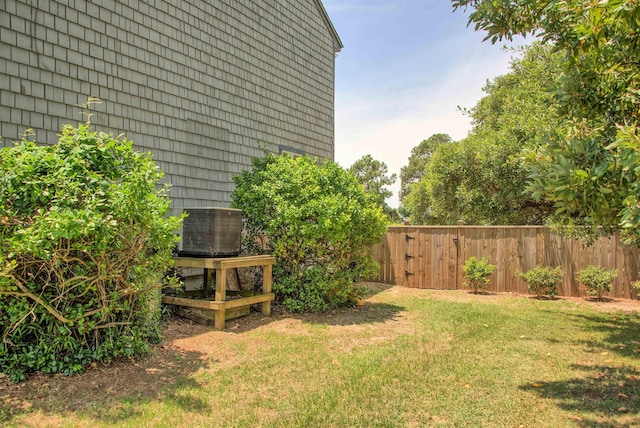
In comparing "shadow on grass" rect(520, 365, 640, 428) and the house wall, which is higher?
the house wall

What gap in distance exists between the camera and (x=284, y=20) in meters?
9.59

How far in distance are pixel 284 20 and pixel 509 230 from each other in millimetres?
6908

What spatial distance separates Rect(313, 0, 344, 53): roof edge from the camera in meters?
10.8

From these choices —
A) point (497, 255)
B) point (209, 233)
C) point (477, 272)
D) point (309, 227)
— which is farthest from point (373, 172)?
point (209, 233)

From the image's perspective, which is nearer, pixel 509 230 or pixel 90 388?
pixel 90 388

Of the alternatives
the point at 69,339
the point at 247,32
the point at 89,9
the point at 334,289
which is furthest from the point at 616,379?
the point at 247,32

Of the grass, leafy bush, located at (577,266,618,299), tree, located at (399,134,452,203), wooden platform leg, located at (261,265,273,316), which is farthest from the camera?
tree, located at (399,134,452,203)

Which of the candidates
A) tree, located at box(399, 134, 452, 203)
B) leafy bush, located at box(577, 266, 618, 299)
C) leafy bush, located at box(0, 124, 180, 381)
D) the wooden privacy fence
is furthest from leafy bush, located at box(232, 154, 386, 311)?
tree, located at box(399, 134, 452, 203)

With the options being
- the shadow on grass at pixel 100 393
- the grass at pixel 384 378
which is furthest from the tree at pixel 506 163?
the shadow on grass at pixel 100 393

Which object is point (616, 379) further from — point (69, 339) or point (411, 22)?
point (411, 22)

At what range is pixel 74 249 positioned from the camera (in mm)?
3768

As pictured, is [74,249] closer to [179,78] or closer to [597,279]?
[179,78]

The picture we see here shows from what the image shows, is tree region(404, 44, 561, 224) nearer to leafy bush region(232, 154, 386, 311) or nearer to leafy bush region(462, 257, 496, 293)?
leafy bush region(462, 257, 496, 293)

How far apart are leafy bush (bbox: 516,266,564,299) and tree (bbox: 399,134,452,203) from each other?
90.7ft
